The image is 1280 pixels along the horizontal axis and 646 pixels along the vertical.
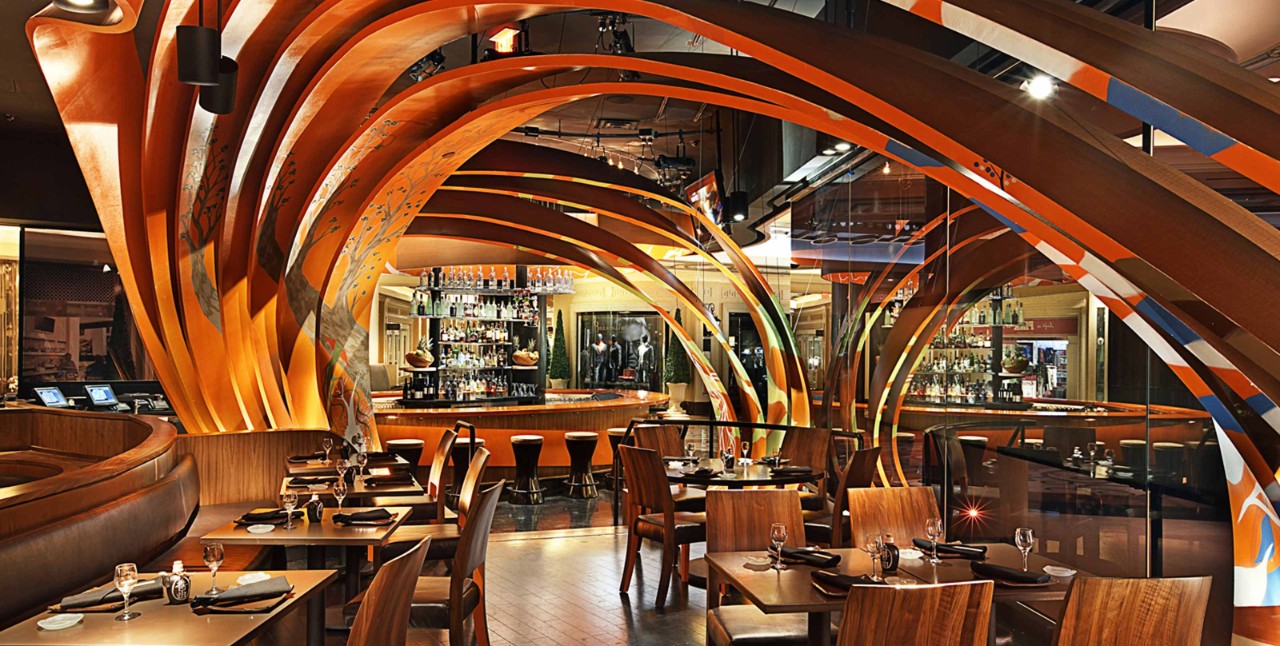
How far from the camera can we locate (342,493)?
16.2 ft

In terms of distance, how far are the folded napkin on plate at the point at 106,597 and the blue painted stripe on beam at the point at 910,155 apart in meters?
3.59

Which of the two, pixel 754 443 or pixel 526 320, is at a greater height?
pixel 526 320

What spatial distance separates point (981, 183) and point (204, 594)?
3221 millimetres

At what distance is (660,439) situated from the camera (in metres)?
7.74

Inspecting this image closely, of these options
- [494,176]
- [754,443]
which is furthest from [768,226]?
[494,176]

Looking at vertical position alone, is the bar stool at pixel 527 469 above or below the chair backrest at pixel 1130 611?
below

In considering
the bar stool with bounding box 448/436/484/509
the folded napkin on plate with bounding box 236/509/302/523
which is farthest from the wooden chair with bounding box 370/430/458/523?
the bar stool with bounding box 448/436/484/509

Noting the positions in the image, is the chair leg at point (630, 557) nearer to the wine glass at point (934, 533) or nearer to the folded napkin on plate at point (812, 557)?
the folded napkin on plate at point (812, 557)

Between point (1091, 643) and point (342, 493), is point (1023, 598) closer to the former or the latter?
point (1091, 643)

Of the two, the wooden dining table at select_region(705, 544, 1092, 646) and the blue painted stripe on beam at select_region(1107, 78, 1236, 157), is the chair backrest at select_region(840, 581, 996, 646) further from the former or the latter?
the blue painted stripe on beam at select_region(1107, 78, 1236, 157)

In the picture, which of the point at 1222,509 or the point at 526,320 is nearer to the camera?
the point at 1222,509

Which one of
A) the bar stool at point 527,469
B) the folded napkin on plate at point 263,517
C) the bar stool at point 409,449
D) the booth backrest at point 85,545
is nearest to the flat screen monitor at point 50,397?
the bar stool at point 409,449

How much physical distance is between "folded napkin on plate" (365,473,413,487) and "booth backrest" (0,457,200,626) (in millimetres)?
1167

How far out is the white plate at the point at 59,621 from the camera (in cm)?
282
